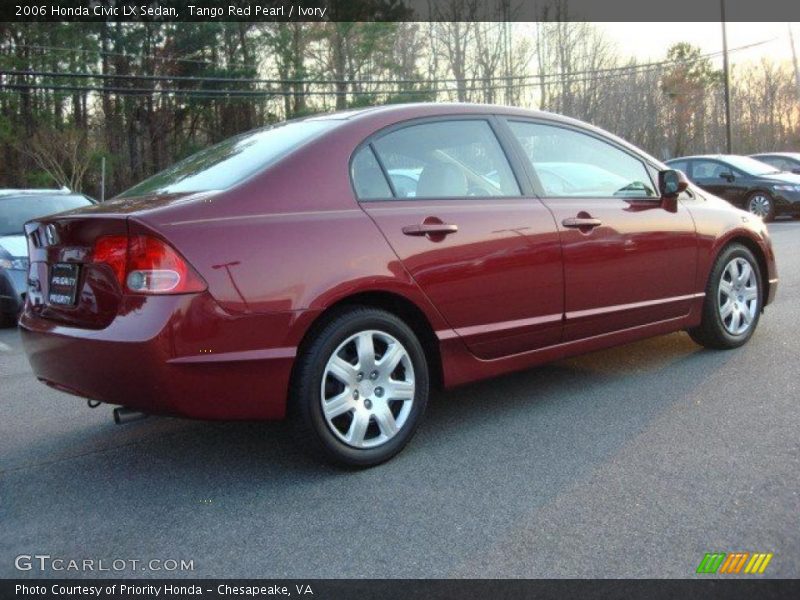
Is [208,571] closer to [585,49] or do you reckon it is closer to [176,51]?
[176,51]

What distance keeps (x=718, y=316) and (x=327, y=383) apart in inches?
116

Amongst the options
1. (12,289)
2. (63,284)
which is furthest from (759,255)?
(12,289)

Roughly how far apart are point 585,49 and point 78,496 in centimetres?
4334

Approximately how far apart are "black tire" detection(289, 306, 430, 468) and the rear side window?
0.53m

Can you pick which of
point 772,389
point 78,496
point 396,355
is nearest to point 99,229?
point 78,496

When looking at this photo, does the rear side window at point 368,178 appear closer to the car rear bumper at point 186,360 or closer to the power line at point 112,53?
the car rear bumper at point 186,360

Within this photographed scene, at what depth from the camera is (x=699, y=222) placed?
489 centimetres

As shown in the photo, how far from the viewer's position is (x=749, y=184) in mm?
16078

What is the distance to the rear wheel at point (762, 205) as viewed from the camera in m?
15.9

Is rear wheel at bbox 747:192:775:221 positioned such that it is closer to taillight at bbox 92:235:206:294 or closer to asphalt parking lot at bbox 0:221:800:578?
asphalt parking lot at bbox 0:221:800:578

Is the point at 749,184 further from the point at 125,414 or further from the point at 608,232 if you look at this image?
the point at 125,414

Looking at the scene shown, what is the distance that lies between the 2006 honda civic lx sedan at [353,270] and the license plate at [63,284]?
1 cm

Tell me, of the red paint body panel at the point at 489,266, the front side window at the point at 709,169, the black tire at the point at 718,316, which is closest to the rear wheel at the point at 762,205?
the front side window at the point at 709,169

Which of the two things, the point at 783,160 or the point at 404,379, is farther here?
the point at 783,160
